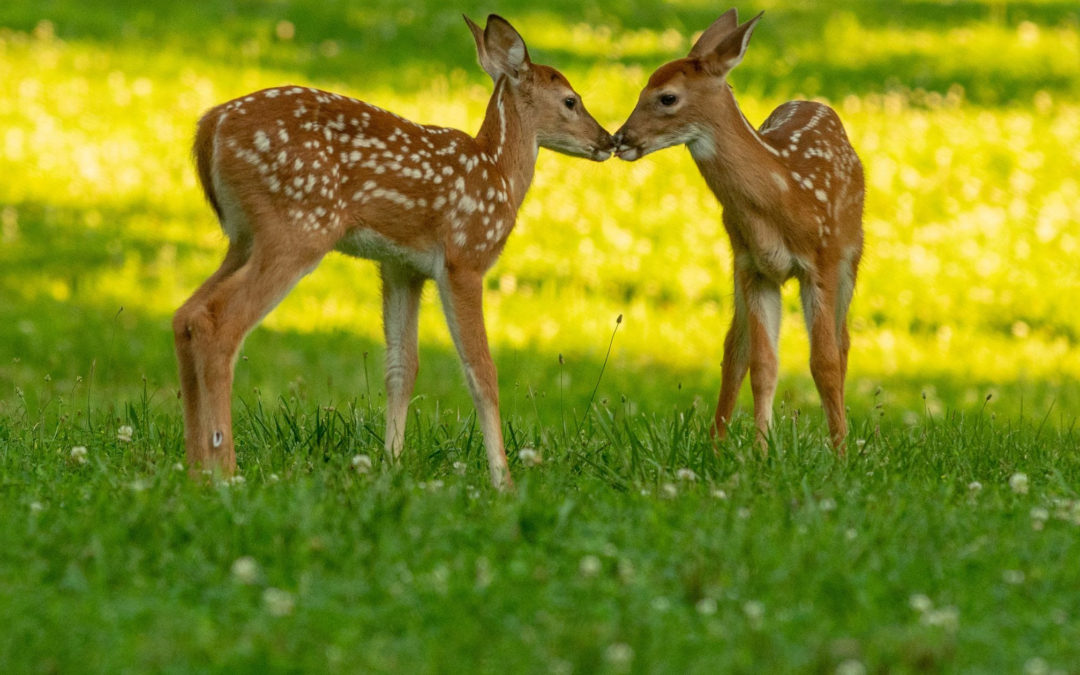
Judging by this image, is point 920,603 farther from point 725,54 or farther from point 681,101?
point 725,54

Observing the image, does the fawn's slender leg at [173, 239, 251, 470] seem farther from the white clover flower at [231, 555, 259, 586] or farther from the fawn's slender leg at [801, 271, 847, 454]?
the fawn's slender leg at [801, 271, 847, 454]

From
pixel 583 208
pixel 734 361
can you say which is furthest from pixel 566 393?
pixel 583 208

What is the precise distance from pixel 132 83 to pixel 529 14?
4.89 meters

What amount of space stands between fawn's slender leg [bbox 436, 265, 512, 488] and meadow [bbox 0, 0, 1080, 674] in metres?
0.28

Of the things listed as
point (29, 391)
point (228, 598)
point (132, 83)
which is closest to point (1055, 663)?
point (228, 598)

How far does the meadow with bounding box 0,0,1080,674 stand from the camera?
14.3 feet

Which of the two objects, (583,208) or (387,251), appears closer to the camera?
(387,251)

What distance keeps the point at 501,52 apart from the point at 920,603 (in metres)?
3.73

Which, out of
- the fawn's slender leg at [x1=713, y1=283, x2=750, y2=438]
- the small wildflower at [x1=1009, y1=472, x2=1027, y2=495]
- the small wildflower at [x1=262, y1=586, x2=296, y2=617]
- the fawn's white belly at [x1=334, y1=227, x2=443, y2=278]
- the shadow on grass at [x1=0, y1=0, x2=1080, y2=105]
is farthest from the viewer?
the shadow on grass at [x1=0, y1=0, x2=1080, y2=105]

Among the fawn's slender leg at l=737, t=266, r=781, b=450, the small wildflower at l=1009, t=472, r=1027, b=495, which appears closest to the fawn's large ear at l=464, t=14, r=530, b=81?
the fawn's slender leg at l=737, t=266, r=781, b=450

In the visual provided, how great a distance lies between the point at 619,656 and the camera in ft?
13.0

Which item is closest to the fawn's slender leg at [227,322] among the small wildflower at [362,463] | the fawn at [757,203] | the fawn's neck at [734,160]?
the small wildflower at [362,463]

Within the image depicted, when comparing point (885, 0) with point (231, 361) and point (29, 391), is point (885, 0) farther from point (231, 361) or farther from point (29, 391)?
point (231, 361)

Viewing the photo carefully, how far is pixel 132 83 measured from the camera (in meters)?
16.4
